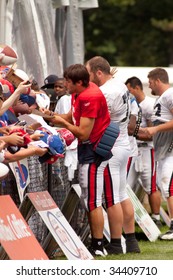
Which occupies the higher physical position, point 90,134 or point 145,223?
point 90,134

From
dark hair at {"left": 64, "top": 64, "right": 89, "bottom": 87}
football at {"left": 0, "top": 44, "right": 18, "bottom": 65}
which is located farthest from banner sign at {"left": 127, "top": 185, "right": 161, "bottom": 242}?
football at {"left": 0, "top": 44, "right": 18, "bottom": 65}

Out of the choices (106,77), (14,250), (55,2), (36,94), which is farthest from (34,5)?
(14,250)

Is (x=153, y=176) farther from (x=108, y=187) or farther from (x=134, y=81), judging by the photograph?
(x=108, y=187)

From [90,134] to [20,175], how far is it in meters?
0.98

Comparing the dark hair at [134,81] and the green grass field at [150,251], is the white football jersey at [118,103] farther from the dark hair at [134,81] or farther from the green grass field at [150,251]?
the dark hair at [134,81]

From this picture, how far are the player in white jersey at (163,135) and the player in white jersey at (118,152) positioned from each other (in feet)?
5.40

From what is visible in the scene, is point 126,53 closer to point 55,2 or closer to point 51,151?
point 55,2

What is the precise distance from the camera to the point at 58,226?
438 inches

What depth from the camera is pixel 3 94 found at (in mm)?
10648

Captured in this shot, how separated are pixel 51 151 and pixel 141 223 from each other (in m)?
3.71

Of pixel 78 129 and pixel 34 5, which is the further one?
pixel 34 5

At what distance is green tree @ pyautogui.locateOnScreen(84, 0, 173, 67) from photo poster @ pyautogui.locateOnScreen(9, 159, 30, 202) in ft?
109

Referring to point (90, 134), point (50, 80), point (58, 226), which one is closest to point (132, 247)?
point (90, 134)

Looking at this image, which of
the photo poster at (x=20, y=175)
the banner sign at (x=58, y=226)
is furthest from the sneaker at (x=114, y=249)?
the photo poster at (x=20, y=175)
